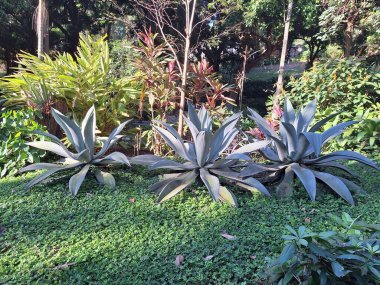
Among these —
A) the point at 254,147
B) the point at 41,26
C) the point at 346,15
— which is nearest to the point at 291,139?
the point at 254,147

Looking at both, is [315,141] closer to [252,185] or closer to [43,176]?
[252,185]

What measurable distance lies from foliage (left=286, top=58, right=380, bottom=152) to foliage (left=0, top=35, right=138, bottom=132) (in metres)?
3.14

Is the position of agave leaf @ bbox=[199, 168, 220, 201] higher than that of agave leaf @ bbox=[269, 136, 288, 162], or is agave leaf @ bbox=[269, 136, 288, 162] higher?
agave leaf @ bbox=[269, 136, 288, 162]

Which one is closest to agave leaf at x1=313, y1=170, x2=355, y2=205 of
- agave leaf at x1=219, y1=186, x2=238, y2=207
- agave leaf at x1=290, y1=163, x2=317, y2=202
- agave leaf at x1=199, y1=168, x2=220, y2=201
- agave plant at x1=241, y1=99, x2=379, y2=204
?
agave plant at x1=241, y1=99, x2=379, y2=204

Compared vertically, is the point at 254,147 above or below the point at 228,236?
above

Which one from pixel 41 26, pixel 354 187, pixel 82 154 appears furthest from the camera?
pixel 41 26

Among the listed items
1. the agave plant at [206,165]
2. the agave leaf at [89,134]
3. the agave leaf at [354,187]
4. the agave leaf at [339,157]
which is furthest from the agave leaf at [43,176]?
the agave leaf at [354,187]

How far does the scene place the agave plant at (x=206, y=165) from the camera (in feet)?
10.5

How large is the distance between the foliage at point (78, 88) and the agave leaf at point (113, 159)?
1555 mm

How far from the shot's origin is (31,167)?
12.3 ft

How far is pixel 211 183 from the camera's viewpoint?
3.14 metres

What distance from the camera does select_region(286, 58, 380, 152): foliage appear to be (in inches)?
223

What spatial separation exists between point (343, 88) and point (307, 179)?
3.40 m

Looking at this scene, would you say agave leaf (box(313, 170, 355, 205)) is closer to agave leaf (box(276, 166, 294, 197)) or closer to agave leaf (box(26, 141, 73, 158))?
agave leaf (box(276, 166, 294, 197))
